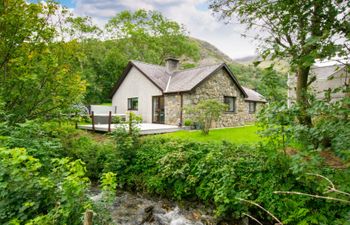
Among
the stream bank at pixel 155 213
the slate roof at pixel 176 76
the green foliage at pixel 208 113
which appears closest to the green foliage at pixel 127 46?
the slate roof at pixel 176 76

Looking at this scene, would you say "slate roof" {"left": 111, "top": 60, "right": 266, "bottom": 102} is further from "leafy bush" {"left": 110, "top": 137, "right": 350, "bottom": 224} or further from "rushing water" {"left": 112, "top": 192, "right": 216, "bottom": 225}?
"rushing water" {"left": 112, "top": 192, "right": 216, "bottom": 225}

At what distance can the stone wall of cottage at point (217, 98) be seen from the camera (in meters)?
15.0

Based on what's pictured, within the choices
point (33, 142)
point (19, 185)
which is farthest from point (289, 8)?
point (33, 142)

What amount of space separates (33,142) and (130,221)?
292cm

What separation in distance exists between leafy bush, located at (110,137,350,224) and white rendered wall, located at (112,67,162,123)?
→ 8926 mm

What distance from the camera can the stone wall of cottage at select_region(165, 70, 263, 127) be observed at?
15.0 m

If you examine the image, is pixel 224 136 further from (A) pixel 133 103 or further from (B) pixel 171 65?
(B) pixel 171 65

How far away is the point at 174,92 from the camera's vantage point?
15195 mm

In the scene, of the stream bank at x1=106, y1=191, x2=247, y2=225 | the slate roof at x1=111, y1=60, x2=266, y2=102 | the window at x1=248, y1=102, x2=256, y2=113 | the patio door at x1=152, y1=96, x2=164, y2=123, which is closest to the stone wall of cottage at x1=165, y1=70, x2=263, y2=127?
the slate roof at x1=111, y1=60, x2=266, y2=102

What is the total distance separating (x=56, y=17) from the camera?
7.52 meters

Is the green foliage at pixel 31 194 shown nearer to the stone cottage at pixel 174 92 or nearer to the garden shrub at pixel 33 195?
the garden shrub at pixel 33 195

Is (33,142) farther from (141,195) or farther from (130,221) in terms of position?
Answer: (141,195)

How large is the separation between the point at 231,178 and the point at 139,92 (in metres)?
13.1

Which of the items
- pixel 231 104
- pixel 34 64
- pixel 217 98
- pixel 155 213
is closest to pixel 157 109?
pixel 217 98
